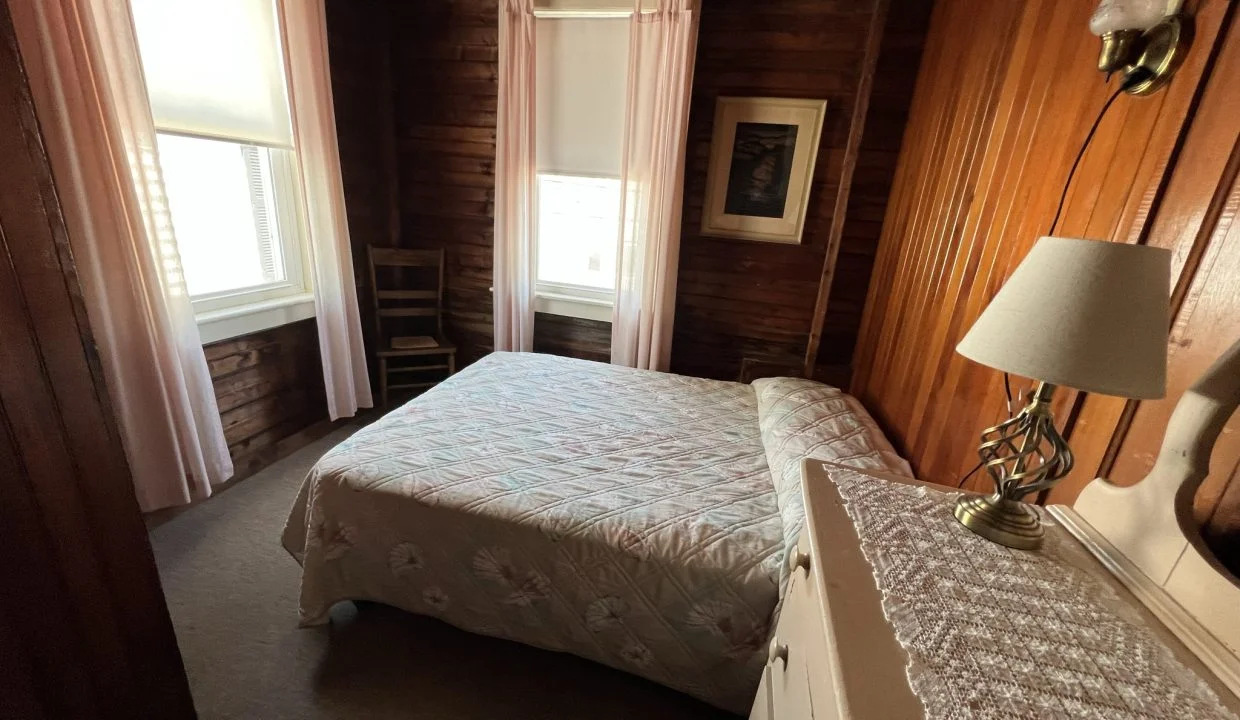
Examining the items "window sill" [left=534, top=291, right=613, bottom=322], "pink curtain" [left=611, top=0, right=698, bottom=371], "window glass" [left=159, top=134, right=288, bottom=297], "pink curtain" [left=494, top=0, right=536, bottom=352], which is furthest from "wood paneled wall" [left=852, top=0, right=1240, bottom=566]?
"window glass" [left=159, top=134, right=288, bottom=297]

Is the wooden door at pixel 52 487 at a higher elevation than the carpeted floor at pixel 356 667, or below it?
higher

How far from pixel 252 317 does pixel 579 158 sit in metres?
1.91

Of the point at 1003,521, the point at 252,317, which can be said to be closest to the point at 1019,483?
the point at 1003,521

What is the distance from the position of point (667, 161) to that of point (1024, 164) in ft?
5.43

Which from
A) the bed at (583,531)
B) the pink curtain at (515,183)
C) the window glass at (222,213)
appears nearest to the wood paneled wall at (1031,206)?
the bed at (583,531)

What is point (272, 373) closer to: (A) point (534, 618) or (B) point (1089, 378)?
(A) point (534, 618)

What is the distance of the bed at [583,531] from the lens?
4.25 feet

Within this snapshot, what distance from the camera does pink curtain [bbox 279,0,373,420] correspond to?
7.88 ft

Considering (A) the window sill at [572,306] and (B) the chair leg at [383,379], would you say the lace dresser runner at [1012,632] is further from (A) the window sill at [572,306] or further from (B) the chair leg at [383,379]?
(B) the chair leg at [383,379]

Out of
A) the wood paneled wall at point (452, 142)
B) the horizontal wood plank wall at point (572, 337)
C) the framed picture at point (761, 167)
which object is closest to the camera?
the framed picture at point (761, 167)

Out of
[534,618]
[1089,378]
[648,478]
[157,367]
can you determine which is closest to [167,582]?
[157,367]

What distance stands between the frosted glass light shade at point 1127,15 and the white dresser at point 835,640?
3.15ft

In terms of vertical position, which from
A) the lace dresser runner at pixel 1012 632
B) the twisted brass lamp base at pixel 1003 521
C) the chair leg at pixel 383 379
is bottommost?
the chair leg at pixel 383 379

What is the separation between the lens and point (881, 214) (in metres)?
2.62
